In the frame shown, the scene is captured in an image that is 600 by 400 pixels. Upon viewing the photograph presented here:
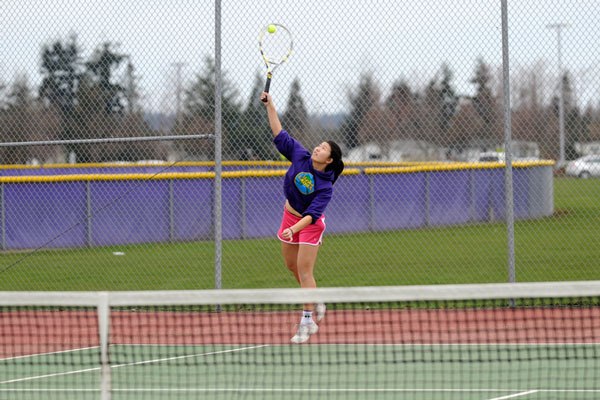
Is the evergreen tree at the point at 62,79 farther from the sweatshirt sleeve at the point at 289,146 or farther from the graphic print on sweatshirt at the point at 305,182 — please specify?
the graphic print on sweatshirt at the point at 305,182

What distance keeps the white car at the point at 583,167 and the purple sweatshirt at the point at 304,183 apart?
3.94 metres

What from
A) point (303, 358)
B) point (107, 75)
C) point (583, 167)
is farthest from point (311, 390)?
point (583, 167)

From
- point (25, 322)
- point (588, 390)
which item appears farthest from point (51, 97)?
point (588, 390)

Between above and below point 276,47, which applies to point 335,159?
below

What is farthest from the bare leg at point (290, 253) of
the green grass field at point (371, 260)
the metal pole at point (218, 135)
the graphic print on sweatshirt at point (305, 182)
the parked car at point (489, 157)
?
the parked car at point (489, 157)

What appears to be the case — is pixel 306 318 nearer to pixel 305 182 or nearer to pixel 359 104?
pixel 305 182

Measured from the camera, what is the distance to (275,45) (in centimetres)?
966

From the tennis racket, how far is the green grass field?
3071mm

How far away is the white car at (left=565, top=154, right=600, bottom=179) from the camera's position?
11522 millimetres

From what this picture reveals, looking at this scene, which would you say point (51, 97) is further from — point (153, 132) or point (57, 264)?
point (57, 264)

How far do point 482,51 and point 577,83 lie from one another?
900 mm

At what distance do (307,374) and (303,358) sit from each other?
0.69 m

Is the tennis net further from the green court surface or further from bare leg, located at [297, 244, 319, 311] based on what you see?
bare leg, located at [297, 244, 319, 311]

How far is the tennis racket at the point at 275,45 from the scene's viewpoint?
9.55 meters
